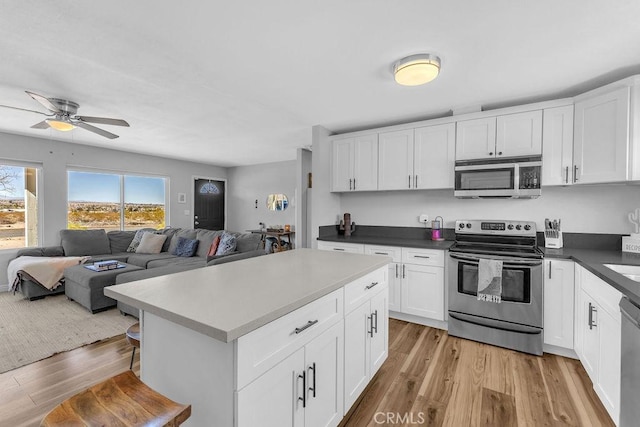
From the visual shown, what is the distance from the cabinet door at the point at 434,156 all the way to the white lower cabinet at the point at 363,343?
1.64m

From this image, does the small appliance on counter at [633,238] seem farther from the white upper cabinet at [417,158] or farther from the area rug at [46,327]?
the area rug at [46,327]

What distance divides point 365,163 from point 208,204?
204 inches

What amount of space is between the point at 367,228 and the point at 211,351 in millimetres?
3193

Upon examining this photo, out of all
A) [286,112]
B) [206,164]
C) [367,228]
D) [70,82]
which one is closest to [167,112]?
[70,82]

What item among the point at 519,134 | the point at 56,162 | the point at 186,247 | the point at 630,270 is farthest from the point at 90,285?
the point at 630,270

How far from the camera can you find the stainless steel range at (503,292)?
241 centimetres

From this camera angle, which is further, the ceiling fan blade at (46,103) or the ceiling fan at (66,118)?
the ceiling fan at (66,118)

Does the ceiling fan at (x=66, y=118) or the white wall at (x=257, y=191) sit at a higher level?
the ceiling fan at (x=66, y=118)

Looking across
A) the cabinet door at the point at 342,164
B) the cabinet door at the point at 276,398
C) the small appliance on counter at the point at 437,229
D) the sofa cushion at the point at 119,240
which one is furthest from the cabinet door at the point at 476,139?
the sofa cushion at the point at 119,240

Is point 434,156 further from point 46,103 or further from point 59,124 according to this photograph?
point 59,124

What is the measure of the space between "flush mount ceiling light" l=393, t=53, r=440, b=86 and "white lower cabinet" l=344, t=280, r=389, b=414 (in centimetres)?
158

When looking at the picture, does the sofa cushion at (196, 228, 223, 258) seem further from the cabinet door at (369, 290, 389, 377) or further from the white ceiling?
the cabinet door at (369, 290, 389, 377)

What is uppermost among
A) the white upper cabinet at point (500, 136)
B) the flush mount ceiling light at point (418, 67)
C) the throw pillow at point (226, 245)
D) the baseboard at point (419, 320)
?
the flush mount ceiling light at point (418, 67)

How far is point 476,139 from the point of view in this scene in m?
2.93
